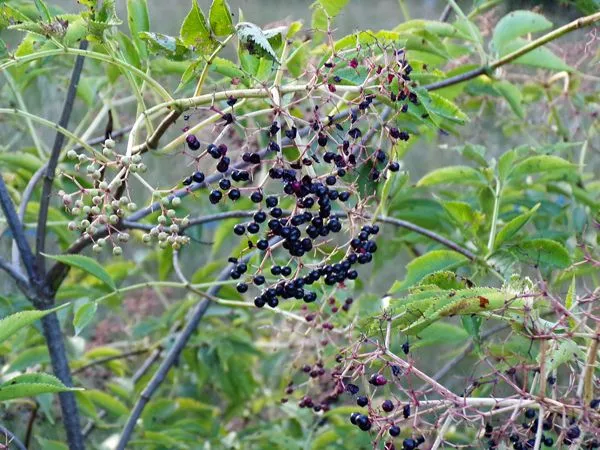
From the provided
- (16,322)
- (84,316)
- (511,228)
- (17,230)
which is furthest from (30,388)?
(511,228)

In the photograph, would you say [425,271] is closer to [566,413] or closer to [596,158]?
[566,413]

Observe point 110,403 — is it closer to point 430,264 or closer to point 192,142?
point 430,264

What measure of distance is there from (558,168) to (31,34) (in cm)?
92

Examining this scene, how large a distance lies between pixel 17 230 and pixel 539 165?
0.91m

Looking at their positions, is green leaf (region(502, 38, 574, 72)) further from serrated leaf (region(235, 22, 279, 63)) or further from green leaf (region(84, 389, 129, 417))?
green leaf (region(84, 389, 129, 417))

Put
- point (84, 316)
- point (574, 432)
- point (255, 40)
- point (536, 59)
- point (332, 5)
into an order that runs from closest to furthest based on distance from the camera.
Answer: point (574, 432), point (255, 40), point (332, 5), point (84, 316), point (536, 59)

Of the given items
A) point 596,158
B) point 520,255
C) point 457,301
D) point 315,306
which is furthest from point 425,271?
point 596,158

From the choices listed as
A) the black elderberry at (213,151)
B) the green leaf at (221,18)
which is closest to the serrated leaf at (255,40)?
the green leaf at (221,18)

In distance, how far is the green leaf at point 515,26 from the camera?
169 cm

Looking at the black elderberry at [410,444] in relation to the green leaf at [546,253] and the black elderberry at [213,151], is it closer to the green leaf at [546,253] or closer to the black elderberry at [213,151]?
Result: the black elderberry at [213,151]

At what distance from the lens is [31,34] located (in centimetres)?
129

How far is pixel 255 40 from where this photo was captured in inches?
44.6

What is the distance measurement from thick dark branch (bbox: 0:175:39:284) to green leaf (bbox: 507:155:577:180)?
2.82ft

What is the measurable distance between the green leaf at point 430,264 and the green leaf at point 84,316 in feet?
1.57
